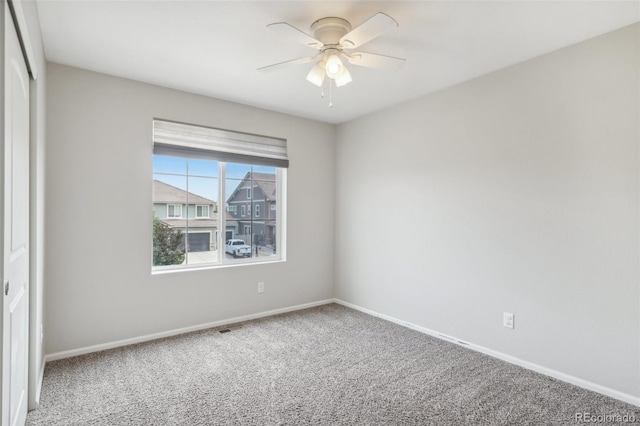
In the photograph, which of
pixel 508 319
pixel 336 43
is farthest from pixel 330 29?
pixel 508 319

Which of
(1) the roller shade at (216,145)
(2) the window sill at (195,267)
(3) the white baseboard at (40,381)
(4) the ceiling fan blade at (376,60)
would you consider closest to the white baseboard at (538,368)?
(2) the window sill at (195,267)

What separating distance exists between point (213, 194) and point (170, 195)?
448 mm

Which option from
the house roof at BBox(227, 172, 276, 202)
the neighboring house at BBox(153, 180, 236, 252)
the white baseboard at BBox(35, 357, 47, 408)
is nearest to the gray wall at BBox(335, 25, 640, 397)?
the house roof at BBox(227, 172, 276, 202)

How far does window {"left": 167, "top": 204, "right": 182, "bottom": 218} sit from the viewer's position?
3418mm

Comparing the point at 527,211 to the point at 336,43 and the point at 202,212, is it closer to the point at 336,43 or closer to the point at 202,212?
the point at 336,43

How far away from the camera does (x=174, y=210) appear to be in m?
3.45

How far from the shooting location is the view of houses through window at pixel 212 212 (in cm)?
340

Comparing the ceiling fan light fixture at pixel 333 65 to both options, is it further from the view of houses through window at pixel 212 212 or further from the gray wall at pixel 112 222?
the view of houses through window at pixel 212 212

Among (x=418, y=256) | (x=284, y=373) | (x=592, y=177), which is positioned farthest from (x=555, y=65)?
(x=284, y=373)

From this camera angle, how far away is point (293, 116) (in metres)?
4.18

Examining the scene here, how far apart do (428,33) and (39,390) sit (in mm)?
3472

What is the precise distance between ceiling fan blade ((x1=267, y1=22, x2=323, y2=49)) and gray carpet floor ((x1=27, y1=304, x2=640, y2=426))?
2205 mm

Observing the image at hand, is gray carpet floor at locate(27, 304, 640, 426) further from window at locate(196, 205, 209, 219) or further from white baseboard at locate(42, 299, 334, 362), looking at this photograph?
window at locate(196, 205, 209, 219)

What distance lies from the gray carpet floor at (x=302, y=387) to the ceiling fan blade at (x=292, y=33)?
2.21m
